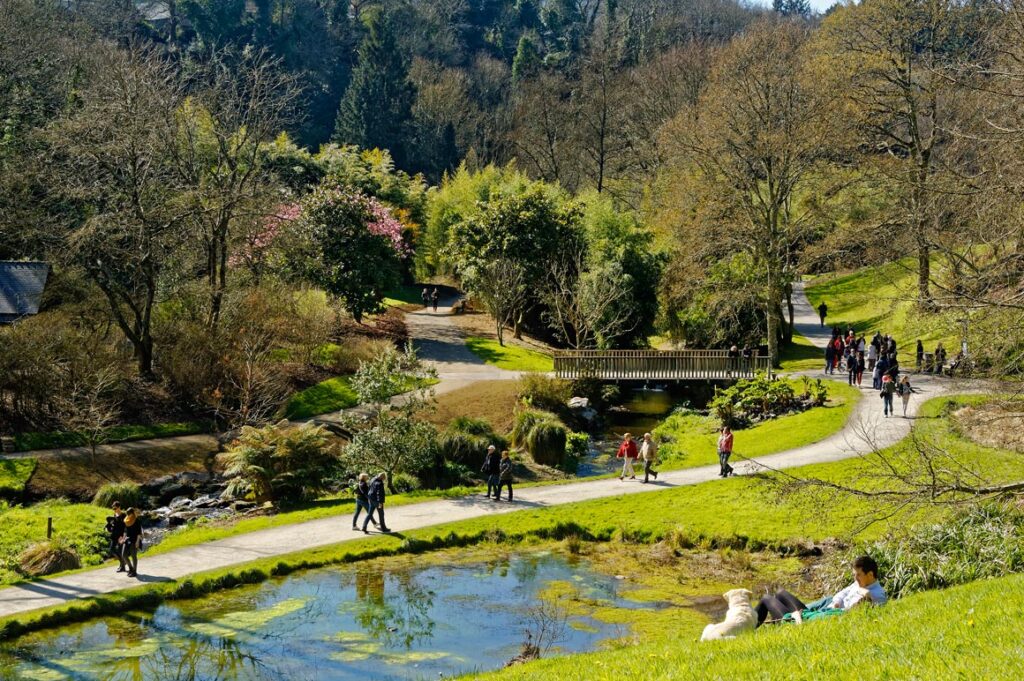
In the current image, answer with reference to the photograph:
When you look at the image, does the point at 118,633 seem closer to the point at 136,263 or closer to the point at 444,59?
the point at 136,263

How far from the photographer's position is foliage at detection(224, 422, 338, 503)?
1029 inches

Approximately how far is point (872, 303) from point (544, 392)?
1607 centimetres

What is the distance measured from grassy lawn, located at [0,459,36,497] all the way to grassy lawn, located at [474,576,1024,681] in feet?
62.5

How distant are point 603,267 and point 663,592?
30892 millimetres

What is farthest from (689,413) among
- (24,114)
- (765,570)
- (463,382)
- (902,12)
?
(24,114)

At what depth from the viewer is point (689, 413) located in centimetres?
3834

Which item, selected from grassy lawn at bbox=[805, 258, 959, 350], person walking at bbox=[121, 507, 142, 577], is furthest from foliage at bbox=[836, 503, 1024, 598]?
grassy lawn at bbox=[805, 258, 959, 350]

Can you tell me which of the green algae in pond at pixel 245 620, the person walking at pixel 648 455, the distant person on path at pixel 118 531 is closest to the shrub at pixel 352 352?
the person walking at pixel 648 455

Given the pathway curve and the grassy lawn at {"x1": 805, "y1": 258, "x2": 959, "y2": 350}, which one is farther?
the grassy lawn at {"x1": 805, "y1": 258, "x2": 959, "y2": 350}

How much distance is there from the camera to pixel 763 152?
41.6 meters

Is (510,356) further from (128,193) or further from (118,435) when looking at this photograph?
(118,435)

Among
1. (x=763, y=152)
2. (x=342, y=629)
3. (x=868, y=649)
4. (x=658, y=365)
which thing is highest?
(x=763, y=152)

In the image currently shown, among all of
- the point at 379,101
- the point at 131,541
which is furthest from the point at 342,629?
the point at 379,101

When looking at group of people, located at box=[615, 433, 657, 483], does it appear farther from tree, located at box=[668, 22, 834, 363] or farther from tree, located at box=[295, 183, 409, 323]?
tree, located at box=[295, 183, 409, 323]
